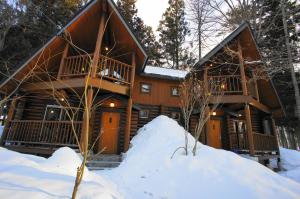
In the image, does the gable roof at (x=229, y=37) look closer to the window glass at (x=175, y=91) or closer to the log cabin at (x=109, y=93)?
the log cabin at (x=109, y=93)

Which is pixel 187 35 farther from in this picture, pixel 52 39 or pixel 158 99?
pixel 52 39

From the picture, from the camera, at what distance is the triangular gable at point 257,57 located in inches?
438

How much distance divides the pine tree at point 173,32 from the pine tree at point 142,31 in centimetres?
112

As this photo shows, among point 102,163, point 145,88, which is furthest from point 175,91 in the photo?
point 102,163

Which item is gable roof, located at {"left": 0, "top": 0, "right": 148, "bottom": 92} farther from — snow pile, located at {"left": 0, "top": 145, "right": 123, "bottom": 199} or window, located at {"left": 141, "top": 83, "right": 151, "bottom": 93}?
snow pile, located at {"left": 0, "top": 145, "right": 123, "bottom": 199}

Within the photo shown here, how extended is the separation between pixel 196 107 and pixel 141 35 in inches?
644

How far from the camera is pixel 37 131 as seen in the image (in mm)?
9602

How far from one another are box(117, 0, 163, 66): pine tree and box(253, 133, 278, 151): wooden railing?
16406mm

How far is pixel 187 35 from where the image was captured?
26812mm

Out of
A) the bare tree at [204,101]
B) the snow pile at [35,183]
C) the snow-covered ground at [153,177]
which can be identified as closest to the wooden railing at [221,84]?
the bare tree at [204,101]

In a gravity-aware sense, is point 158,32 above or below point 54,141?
above

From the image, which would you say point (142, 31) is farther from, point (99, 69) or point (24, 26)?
point (99, 69)

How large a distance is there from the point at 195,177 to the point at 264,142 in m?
8.22

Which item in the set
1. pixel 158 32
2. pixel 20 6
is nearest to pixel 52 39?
pixel 20 6
